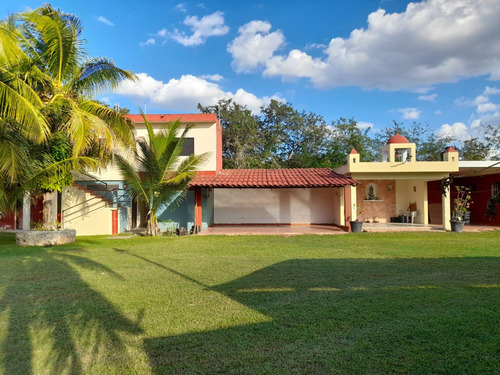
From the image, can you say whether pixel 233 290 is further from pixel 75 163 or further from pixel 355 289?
pixel 75 163

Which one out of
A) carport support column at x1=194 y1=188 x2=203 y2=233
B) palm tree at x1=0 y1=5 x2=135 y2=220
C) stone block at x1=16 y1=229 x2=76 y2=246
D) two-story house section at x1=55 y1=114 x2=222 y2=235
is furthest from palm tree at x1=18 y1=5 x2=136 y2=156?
carport support column at x1=194 y1=188 x2=203 y2=233

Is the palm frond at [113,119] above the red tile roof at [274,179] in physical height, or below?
above

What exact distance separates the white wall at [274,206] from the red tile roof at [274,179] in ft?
3.91

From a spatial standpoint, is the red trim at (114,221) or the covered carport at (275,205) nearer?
the red trim at (114,221)

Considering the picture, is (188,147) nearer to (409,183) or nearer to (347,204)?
(347,204)

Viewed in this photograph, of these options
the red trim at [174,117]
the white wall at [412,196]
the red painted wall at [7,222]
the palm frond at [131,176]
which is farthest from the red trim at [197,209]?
the white wall at [412,196]

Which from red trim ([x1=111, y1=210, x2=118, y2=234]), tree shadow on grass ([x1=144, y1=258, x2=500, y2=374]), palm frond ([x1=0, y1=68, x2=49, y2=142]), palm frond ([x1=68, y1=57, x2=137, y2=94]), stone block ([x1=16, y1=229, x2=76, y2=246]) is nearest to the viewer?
tree shadow on grass ([x1=144, y1=258, x2=500, y2=374])

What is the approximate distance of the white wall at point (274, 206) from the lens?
18594mm

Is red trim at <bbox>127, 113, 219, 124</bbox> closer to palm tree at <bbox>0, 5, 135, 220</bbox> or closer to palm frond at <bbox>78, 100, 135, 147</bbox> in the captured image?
palm frond at <bbox>78, 100, 135, 147</bbox>

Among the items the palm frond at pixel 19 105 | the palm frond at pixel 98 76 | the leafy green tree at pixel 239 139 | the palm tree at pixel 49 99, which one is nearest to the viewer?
the palm frond at pixel 19 105

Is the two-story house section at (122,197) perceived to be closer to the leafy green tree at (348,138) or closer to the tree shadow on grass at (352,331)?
the tree shadow on grass at (352,331)

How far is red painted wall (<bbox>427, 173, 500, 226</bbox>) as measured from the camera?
669 inches

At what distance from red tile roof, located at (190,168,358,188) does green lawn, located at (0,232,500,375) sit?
597 cm

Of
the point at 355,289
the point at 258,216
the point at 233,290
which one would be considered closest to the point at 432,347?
the point at 355,289
